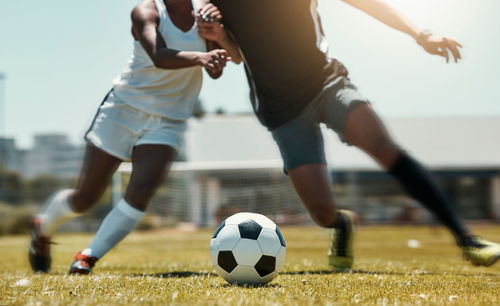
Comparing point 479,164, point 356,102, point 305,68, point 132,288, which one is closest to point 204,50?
point 305,68

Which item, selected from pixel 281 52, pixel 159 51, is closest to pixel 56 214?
pixel 159 51

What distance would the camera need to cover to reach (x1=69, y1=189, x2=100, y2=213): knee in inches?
169

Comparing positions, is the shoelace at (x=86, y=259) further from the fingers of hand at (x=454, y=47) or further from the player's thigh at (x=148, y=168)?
the fingers of hand at (x=454, y=47)

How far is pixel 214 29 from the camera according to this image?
3.77 meters

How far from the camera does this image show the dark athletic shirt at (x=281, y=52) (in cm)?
373

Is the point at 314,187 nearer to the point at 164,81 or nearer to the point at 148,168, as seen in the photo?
the point at 148,168

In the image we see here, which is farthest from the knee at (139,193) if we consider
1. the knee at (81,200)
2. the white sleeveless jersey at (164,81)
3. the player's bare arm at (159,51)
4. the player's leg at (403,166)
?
the player's leg at (403,166)

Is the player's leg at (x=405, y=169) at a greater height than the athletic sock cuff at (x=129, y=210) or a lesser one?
greater

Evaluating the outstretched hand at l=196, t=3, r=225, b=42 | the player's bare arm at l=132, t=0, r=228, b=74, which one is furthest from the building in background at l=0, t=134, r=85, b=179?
the outstretched hand at l=196, t=3, r=225, b=42

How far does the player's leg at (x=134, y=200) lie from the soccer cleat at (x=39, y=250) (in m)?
0.76

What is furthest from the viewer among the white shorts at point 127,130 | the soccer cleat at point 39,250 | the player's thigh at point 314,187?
the soccer cleat at point 39,250

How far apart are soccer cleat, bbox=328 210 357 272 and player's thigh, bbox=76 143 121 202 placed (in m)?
1.90

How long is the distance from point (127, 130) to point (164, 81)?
50 cm

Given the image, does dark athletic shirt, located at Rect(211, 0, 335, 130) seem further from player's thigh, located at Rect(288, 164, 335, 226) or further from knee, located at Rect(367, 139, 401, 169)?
knee, located at Rect(367, 139, 401, 169)
